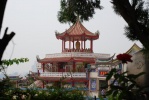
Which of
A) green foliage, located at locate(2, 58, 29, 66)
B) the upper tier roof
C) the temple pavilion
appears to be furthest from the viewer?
the upper tier roof

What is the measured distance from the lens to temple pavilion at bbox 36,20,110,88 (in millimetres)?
21609

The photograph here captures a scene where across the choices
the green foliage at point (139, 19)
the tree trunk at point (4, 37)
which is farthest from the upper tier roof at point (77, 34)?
the tree trunk at point (4, 37)

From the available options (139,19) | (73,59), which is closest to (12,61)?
(139,19)

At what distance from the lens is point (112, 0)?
17.5 ft

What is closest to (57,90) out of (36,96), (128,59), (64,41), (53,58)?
(36,96)

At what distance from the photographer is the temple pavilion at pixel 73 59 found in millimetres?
21609

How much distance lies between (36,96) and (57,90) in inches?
14.4

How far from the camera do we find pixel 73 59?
22.7m

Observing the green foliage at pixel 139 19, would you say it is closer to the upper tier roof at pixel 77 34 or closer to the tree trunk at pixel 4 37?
the tree trunk at pixel 4 37

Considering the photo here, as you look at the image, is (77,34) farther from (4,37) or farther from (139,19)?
(4,37)

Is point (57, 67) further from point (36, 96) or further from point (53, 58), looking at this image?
point (36, 96)

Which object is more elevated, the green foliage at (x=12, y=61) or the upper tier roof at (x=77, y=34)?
the upper tier roof at (x=77, y=34)

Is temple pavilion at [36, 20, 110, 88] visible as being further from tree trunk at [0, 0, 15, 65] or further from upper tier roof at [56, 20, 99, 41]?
tree trunk at [0, 0, 15, 65]

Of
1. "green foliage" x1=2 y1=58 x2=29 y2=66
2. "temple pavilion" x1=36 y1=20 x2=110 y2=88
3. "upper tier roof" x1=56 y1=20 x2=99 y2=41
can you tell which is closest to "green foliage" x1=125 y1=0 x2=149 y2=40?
"green foliage" x1=2 y1=58 x2=29 y2=66
